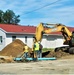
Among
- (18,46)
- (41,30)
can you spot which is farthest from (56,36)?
(41,30)

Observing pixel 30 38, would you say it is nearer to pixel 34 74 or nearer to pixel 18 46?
pixel 18 46

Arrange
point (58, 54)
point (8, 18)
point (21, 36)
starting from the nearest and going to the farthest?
point (58, 54), point (21, 36), point (8, 18)

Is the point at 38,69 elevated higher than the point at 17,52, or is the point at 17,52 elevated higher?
the point at 17,52

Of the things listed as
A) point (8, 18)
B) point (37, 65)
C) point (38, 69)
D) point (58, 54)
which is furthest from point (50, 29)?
point (8, 18)

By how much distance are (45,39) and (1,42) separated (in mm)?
9770

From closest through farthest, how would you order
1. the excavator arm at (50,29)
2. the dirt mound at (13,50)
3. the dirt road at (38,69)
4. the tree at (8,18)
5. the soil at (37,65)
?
the dirt road at (38,69), the soil at (37,65), the excavator arm at (50,29), the dirt mound at (13,50), the tree at (8,18)

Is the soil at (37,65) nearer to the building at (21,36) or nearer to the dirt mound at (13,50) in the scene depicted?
the dirt mound at (13,50)

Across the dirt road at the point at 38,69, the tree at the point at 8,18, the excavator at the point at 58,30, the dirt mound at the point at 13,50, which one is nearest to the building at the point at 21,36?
the dirt mound at the point at 13,50

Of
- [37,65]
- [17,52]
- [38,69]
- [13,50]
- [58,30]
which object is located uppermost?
[58,30]

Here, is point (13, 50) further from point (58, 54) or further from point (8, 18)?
point (8, 18)

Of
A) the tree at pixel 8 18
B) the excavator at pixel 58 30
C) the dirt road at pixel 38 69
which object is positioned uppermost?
the tree at pixel 8 18

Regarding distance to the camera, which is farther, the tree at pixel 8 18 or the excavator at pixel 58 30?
the tree at pixel 8 18

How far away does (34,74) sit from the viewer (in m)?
17.0

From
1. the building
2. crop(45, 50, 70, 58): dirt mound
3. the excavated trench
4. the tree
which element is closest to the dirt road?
crop(45, 50, 70, 58): dirt mound
